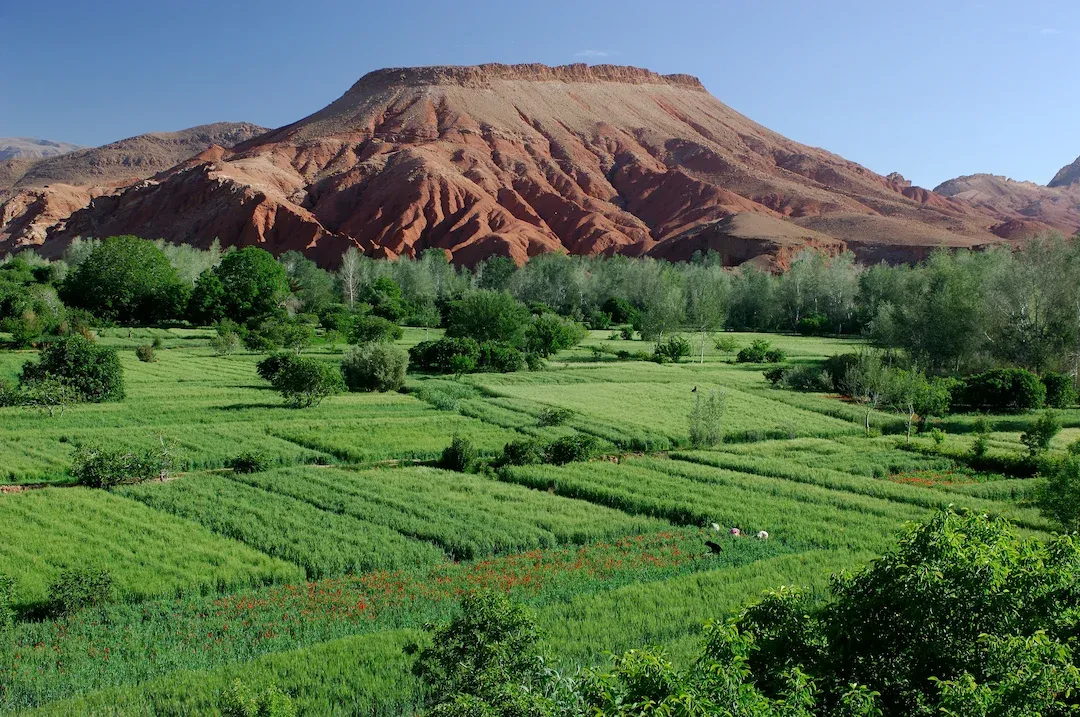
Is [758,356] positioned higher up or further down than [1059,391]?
higher up

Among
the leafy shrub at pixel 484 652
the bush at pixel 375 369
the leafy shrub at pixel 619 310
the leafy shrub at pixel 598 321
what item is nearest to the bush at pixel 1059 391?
the bush at pixel 375 369

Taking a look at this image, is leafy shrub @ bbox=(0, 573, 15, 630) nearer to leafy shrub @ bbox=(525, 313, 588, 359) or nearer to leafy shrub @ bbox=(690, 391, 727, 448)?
leafy shrub @ bbox=(690, 391, 727, 448)

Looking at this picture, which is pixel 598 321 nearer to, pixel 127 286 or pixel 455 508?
pixel 127 286

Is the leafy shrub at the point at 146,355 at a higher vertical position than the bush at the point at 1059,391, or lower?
higher

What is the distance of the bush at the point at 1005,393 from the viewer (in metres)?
44.4

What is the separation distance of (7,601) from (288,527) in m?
6.82

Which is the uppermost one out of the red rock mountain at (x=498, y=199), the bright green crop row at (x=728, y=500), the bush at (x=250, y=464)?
the red rock mountain at (x=498, y=199)

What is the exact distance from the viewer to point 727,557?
1938 centimetres

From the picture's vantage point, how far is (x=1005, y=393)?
147 ft

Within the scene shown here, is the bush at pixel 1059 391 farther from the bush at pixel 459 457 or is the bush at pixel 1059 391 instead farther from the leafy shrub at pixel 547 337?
the bush at pixel 459 457

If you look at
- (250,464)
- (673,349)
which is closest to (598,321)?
(673,349)

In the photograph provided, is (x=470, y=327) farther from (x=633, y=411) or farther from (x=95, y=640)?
(x=95, y=640)

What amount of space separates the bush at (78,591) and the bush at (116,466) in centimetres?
963

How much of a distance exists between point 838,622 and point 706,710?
289cm
